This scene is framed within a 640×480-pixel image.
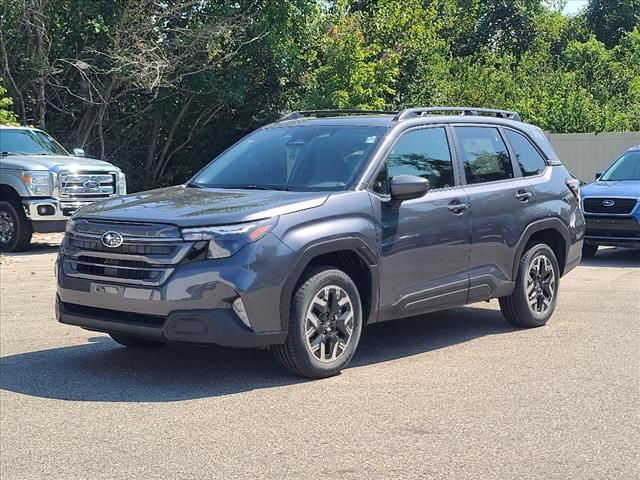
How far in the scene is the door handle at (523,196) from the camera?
8.12 metres

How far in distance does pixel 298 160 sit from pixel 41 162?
923 centimetres

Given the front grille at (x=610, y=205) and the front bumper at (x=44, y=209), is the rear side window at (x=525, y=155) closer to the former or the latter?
the front grille at (x=610, y=205)

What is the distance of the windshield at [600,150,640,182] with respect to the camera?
49.6 ft

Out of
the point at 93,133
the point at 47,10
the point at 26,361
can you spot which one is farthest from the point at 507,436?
the point at 93,133

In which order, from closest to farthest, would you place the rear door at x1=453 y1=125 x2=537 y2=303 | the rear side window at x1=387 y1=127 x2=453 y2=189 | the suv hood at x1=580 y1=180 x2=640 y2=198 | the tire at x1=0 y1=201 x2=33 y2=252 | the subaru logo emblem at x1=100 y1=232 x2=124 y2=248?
the subaru logo emblem at x1=100 y1=232 x2=124 y2=248 < the rear side window at x1=387 y1=127 x2=453 y2=189 < the rear door at x1=453 y1=125 x2=537 y2=303 < the suv hood at x1=580 y1=180 x2=640 y2=198 < the tire at x1=0 y1=201 x2=33 y2=252

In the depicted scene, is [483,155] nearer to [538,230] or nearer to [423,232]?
[538,230]

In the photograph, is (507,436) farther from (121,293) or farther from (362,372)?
(121,293)

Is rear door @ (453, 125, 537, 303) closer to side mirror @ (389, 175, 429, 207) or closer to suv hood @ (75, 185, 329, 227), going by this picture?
side mirror @ (389, 175, 429, 207)

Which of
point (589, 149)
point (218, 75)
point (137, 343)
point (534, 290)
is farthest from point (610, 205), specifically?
point (218, 75)

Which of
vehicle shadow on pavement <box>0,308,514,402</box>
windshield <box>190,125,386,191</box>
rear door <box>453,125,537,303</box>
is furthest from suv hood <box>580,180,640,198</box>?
windshield <box>190,125,386,191</box>

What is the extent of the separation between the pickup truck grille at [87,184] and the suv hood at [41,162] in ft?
0.58

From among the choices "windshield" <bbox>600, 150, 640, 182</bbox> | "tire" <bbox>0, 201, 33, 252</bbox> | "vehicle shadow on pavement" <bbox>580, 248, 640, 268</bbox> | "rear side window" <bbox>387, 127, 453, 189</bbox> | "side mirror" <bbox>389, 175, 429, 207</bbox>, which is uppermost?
"rear side window" <bbox>387, 127, 453, 189</bbox>

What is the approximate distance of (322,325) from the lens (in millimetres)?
6402

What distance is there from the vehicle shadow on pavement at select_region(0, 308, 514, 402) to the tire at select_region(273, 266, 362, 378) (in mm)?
224
